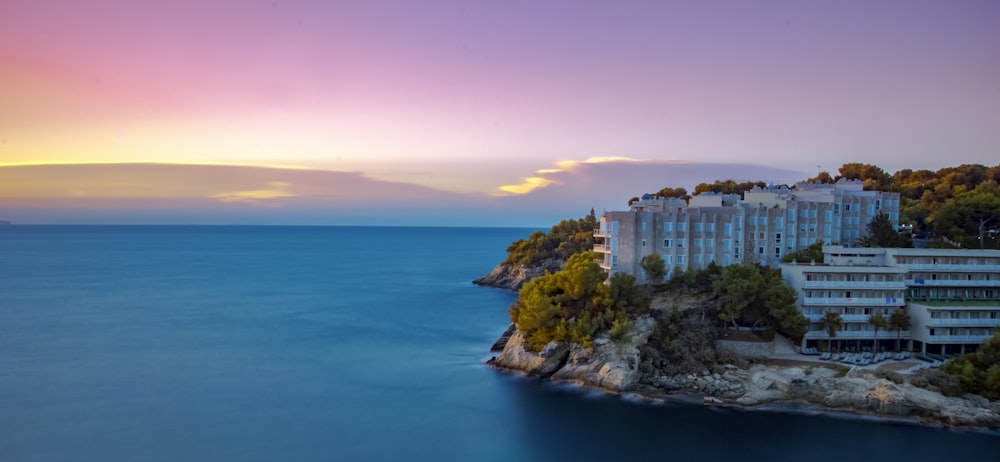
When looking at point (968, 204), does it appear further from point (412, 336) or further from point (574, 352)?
point (412, 336)

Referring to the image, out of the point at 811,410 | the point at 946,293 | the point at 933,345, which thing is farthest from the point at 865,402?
the point at 946,293

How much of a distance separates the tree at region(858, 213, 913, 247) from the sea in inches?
649

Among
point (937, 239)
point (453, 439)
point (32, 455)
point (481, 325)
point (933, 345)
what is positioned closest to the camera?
point (32, 455)

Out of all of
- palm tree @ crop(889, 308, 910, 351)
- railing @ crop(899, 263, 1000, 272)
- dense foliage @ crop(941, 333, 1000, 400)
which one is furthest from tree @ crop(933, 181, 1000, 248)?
dense foliage @ crop(941, 333, 1000, 400)

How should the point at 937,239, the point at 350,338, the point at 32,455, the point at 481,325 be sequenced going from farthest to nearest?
the point at 481,325 → the point at 350,338 → the point at 937,239 → the point at 32,455

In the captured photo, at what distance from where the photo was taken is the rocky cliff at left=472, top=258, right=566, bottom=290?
2808 inches

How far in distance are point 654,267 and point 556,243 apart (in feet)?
117

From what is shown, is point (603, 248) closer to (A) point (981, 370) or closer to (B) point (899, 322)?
(B) point (899, 322)

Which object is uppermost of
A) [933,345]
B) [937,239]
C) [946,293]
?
[937,239]

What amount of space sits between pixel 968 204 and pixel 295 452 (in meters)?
44.8

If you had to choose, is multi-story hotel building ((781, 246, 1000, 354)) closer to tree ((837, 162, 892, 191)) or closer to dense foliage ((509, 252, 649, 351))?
dense foliage ((509, 252, 649, 351))

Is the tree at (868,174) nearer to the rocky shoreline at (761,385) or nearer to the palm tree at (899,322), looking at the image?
the palm tree at (899,322)

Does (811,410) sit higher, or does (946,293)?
(946,293)

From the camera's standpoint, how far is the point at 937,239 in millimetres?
43500
